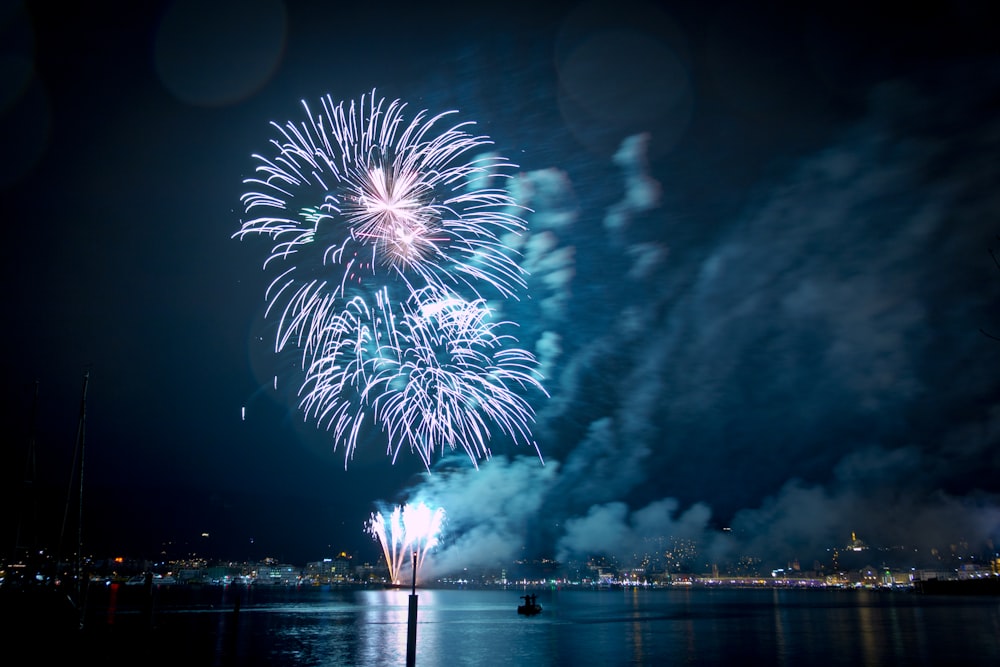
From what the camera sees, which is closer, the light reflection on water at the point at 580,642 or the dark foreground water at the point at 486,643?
the dark foreground water at the point at 486,643

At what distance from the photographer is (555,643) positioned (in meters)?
45.1

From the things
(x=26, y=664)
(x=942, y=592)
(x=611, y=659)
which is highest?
(x=26, y=664)

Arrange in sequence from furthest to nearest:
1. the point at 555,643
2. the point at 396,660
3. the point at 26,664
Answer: the point at 555,643 < the point at 396,660 < the point at 26,664

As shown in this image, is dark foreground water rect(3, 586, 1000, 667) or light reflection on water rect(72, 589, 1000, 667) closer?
dark foreground water rect(3, 586, 1000, 667)

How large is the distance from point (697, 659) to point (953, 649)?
15.7m

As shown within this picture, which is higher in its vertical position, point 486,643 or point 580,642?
point 486,643

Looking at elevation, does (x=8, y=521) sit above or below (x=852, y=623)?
above

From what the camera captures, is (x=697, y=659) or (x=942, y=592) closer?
(x=697, y=659)

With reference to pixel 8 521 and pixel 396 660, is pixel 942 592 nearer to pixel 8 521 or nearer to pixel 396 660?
pixel 396 660

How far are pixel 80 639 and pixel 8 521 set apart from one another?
60.6 meters

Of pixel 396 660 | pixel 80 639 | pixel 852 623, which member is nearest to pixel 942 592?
pixel 852 623

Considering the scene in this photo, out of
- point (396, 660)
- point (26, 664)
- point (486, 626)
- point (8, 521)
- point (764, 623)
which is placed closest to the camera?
point (26, 664)

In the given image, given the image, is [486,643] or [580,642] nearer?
[486,643]

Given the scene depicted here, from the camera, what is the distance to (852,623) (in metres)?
62.5
